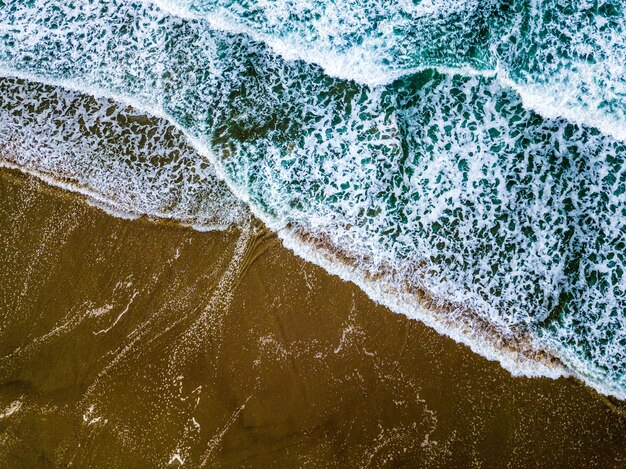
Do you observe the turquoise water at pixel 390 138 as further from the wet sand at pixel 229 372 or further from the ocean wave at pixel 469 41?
the wet sand at pixel 229 372

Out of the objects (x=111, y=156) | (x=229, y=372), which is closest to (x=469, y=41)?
(x=111, y=156)

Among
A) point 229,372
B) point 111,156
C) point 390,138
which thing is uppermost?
point 111,156

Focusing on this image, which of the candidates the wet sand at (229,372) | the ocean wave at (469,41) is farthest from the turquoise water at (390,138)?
the wet sand at (229,372)

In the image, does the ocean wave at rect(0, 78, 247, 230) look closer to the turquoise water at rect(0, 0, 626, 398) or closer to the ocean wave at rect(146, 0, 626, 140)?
the turquoise water at rect(0, 0, 626, 398)

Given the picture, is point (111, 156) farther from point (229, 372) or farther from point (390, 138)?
point (390, 138)

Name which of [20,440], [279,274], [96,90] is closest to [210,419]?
[279,274]

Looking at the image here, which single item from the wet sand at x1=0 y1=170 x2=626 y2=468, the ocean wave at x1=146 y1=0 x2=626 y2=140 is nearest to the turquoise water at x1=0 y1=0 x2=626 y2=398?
the ocean wave at x1=146 y1=0 x2=626 y2=140

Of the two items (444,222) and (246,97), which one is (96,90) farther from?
(444,222)
